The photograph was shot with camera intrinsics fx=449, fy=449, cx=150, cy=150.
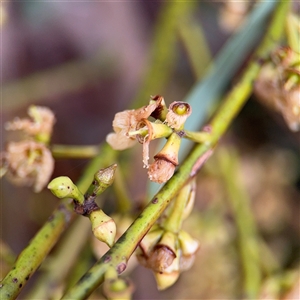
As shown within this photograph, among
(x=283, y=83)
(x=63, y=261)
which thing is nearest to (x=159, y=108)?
(x=283, y=83)

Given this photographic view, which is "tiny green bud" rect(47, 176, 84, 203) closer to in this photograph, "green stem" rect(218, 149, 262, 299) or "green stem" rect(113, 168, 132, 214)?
"green stem" rect(113, 168, 132, 214)

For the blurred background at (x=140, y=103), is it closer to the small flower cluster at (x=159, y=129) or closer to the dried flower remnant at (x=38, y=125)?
the dried flower remnant at (x=38, y=125)

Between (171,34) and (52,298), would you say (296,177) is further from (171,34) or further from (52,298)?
(52,298)

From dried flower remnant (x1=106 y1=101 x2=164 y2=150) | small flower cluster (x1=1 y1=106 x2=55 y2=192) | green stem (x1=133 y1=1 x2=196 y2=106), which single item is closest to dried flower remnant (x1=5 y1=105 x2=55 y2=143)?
small flower cluster (x1=1 y1=106 x2=55 y2=192)

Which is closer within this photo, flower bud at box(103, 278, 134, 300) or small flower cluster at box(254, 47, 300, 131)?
flower bud at box(103, 278, 134, 300)

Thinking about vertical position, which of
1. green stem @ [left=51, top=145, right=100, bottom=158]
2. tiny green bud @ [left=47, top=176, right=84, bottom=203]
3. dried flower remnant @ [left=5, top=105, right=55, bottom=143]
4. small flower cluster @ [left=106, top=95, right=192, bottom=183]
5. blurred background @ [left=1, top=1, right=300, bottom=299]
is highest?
small flower cluster @ [left=106, top=95, right=192, bottom=183]

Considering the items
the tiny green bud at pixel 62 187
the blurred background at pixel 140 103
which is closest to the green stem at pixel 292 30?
the blurred background at pixel 140 103
